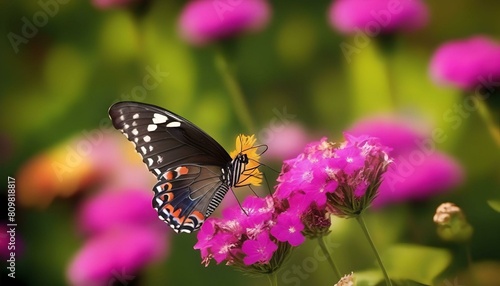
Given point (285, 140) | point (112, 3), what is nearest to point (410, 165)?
point (285, 140)

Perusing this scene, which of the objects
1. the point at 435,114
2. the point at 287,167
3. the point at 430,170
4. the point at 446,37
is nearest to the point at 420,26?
the point at 446,37

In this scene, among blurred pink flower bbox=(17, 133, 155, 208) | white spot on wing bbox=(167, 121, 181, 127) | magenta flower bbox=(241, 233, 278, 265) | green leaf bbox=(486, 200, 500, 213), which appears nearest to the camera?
magenta flower bbox=(241, 233, 278, 265)

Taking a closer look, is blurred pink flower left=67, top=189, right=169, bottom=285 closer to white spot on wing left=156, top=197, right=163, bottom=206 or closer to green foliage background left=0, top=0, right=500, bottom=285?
green foliage background left=0, top=0, right=500, bottom=285

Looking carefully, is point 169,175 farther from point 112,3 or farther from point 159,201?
point 112,3

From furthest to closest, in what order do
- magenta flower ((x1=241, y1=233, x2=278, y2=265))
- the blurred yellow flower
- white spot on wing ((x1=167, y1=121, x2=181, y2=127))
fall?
the blurred yellow flower → white spot on wing ((x1=167, y1=121, x2=181, y2=127)) → magenta flower ((x1=241, y1=233, x2=278, y2=265))

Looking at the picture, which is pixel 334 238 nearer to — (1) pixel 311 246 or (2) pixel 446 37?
(1) pixel 311 246

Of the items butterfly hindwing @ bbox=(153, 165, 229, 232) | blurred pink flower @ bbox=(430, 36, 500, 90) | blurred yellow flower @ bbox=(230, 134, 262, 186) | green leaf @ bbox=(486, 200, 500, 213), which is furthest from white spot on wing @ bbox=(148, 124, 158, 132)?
green leaf @ bbox=(486, 200, 500, 213)

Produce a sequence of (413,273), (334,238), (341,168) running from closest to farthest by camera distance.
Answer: (341,168)
(413,273)
(334,238)
